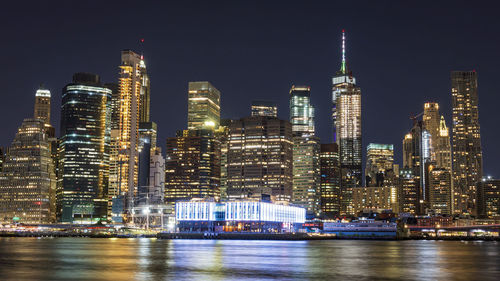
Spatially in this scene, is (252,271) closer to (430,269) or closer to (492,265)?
(430,269)

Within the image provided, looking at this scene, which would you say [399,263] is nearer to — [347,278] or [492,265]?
[492,265]

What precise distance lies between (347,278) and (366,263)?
26630 mm

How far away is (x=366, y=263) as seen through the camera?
106m

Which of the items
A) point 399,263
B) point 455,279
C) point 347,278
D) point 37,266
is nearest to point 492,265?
point 399,263

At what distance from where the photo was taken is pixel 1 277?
77.4 meters

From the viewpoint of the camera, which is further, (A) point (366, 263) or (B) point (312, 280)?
(A) point (366, 263)

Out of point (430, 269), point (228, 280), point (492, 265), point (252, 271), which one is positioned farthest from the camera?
point (492, 265)

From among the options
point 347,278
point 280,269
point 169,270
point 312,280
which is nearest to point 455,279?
point 347,278

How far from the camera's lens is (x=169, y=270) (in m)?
90.0

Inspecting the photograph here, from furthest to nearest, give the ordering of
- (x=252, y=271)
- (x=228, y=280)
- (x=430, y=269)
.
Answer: (x=430, y=269) → (x=252, y=271) → (x=228, y=280)

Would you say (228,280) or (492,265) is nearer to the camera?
(228,280)

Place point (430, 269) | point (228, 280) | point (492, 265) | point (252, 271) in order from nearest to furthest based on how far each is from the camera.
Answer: point (228, 280) < point (252, 271) < point (430, 269) < point (492, 265)

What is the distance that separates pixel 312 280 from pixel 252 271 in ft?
41.9

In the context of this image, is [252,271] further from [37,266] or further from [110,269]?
[37,266]
